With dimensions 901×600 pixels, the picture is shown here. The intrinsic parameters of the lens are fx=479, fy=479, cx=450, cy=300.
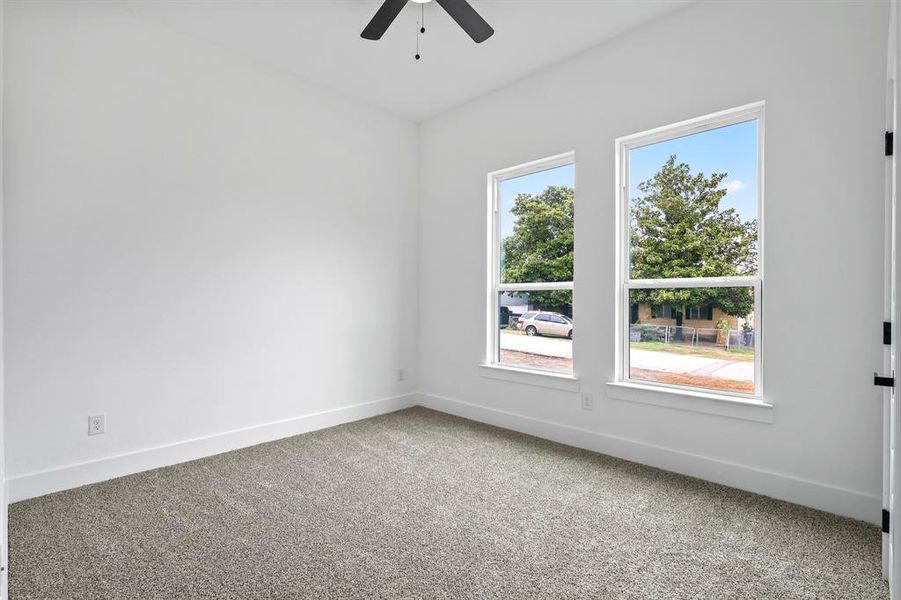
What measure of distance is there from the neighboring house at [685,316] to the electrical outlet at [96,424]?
3.26m

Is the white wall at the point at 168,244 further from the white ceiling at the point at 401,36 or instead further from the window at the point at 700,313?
the window at the point at 700,313

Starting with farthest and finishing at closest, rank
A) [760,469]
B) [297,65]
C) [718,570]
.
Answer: [297,65] → [760,469] → [718,570]

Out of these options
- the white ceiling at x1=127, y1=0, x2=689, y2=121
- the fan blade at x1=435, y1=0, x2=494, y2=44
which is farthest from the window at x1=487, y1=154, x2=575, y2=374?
the fan blade at x1=435, y1=0, x2=494, y2=44

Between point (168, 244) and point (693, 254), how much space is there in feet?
10.6

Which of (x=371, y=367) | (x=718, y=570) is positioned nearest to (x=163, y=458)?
(x=371, y=367)

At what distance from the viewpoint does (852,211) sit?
229 cm

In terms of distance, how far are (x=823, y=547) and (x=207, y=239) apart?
368 centimetres

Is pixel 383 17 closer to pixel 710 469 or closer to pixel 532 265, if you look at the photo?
pixel 532 265

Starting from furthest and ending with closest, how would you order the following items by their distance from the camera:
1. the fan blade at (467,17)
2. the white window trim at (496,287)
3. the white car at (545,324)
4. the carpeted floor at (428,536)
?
the white window trim at (496,287)
the white car at (545,324)
the fan blade at (467,17)
the carpeted floor at (428,536)

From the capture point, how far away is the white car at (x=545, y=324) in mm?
3533

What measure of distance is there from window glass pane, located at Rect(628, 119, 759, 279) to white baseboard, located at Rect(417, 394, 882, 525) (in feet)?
3.55

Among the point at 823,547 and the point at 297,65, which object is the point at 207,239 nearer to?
the point at 297,65

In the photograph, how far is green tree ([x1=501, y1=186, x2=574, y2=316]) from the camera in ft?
11.6

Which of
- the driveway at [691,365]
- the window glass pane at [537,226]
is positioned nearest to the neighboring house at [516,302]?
the window glass pane at [537,226]
